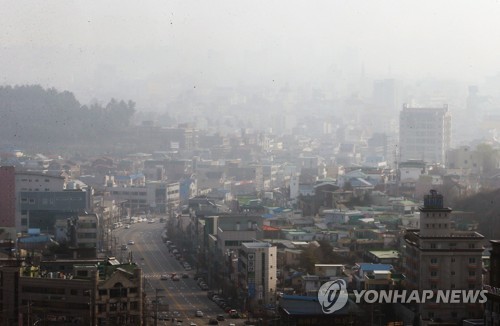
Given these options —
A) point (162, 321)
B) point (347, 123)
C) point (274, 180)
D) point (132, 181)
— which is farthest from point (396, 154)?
point (162, 321)

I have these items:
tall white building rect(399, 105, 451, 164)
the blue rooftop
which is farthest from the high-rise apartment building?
tall white building rect(399, 105, 451, 164)

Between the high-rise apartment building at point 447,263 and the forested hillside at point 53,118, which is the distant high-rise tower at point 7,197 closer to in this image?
the high-rise apartment building at point 447,263

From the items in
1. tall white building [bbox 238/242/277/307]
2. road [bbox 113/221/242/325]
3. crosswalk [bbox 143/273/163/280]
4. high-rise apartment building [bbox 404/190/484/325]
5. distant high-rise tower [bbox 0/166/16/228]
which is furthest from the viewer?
distant high-rise tower [bbox 0/166/16/228]

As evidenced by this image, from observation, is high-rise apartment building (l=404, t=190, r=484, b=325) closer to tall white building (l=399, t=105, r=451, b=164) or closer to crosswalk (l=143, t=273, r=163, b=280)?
crosswalk (l=143, t=273, r=163, b=280)

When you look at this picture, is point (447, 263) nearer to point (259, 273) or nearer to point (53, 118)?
point (259, 273)

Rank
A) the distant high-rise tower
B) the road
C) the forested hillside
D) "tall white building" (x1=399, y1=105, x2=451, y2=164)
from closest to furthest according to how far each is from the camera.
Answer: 1. the road
2. the distant high-rise tower
3. "tall white building" (x1=399, y1=105, x2=451, y2=164)
4. the forested hillside

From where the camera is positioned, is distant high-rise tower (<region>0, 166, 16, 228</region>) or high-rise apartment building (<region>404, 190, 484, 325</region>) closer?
high-rise apartment building (<region>404, 190, 484, 325</region>)
